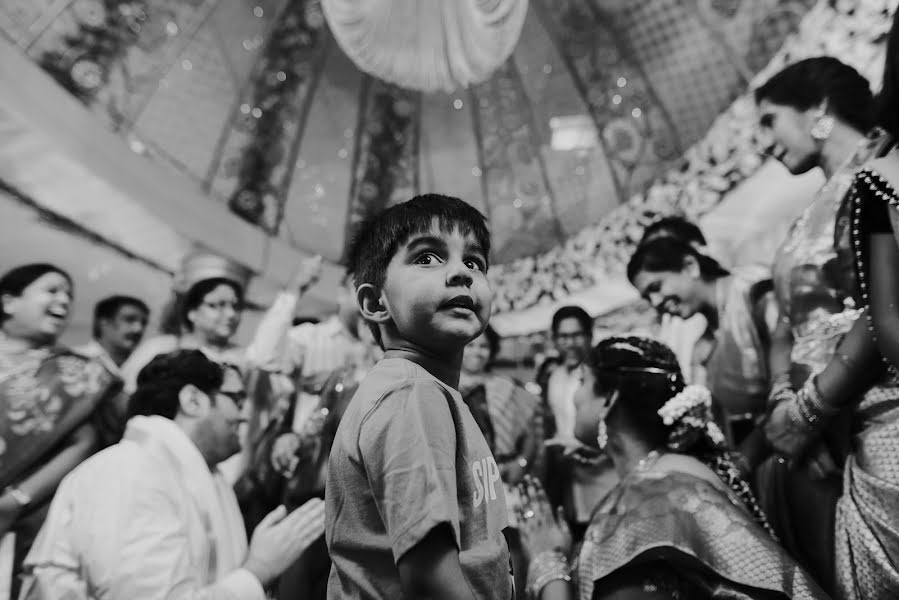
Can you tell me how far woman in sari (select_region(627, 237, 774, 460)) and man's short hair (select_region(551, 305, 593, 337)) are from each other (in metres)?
0.45

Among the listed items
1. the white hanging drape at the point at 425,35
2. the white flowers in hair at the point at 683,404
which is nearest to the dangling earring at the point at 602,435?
the white flowers in hair at the point at 683,404

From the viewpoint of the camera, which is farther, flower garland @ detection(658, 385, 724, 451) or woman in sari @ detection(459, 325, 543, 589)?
woman in sari @ detection(459, 325, 543, 589)

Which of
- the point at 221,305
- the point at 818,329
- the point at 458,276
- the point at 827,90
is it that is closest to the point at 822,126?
the point at 827,90

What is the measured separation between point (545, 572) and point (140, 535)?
854mm

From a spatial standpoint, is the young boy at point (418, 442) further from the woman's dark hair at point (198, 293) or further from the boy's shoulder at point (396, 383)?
the woman's dark hair at point (198, 293)

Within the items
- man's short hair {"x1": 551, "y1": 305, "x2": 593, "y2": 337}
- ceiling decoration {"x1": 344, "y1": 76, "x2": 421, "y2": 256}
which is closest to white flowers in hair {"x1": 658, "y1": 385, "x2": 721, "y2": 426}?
man's short hair {"x1": 551, "y1": 305, "x2": 593, "y2": 337}

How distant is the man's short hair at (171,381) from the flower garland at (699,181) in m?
2.29

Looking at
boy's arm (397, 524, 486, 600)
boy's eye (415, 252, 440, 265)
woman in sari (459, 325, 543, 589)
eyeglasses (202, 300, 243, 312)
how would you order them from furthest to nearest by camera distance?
1. eyeglasses (202, 300, 243, 312)
2. woman in sari (459, 325, 543, 589)
3. boy's eye (415, 252, 440, 265)
4. boy's arm (397, 524, 486, 600)

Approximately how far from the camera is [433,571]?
2.56ft

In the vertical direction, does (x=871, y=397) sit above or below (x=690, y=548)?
above

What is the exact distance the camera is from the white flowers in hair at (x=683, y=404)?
1.61m

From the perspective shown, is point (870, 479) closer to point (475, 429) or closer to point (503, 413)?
point (475, 429)

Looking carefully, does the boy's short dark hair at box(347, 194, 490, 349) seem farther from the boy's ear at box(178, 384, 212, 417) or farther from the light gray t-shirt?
the boy's ear at box(178, 384, 212, 417)

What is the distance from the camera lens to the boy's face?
3.15ft
